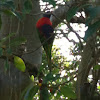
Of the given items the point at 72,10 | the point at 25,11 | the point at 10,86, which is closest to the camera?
the point at 72,10

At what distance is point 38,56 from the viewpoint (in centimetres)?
127

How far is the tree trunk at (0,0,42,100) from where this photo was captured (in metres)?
1.15

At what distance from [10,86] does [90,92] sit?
0.41 m

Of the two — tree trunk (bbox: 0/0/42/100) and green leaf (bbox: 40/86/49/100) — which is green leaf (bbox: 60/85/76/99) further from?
tree trunk (bbox: 0/0/42/100)

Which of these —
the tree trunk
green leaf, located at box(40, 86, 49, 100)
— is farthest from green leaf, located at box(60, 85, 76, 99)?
the tree trunk

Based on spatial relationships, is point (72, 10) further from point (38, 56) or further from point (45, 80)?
point (38, 56)

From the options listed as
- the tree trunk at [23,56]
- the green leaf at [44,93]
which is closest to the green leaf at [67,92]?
the green leaf at [44,93]

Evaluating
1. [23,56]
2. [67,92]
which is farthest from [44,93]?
[23,56]

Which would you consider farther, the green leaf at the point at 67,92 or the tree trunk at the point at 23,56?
the tree trunk at the point at 23,56

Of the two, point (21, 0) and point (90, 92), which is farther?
point (21, 0)

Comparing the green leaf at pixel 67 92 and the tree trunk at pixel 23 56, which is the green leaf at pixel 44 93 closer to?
the green leaf at pixel 67 92

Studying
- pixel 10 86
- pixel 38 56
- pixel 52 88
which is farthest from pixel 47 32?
pixel 52 88

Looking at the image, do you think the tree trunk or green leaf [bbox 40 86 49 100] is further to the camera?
the tree trunk

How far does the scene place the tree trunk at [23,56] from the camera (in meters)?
1.15
